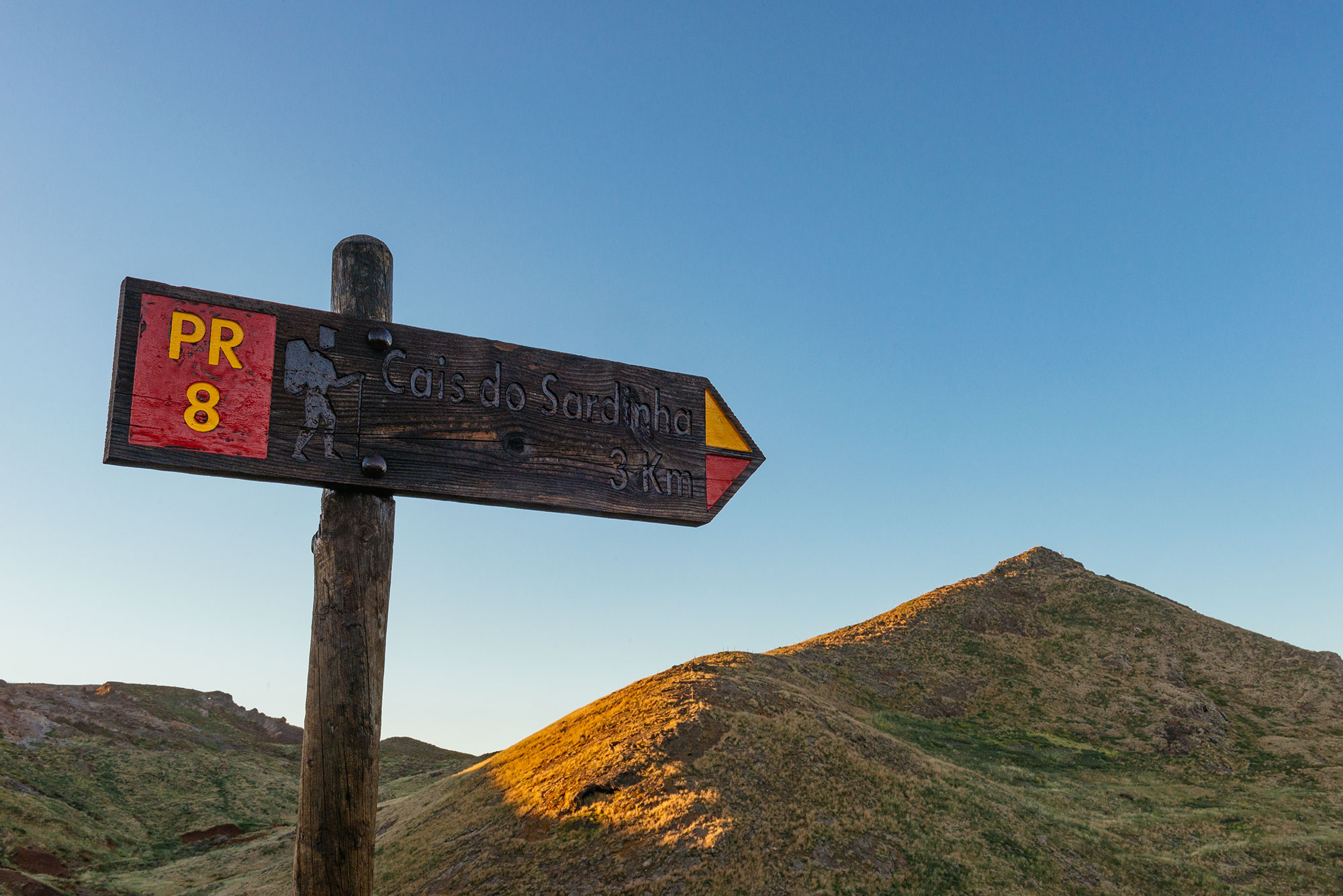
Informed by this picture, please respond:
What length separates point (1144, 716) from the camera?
38688mm

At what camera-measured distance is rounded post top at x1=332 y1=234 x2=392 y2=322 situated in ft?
14.1

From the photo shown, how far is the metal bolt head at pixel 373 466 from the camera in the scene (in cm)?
397

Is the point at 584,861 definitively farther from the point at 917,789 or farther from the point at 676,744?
the point at 917,789

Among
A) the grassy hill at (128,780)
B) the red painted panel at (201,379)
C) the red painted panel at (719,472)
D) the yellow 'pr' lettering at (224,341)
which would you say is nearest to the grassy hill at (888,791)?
the grassy hill at (128,780)

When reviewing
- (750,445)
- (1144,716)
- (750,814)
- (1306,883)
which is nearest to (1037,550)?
(1144,716)

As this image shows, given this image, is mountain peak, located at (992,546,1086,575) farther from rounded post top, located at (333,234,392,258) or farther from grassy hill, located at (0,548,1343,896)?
rounded post top, located at (333,234,392,258)

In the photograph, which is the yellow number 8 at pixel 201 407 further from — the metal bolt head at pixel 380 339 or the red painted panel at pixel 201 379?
the metal bolt head at pixel 380 339

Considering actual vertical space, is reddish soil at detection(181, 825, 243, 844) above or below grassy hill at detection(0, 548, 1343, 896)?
below

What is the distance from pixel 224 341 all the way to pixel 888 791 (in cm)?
1931

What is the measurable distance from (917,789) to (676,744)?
19.7ft

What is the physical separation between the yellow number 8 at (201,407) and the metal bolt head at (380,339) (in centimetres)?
73

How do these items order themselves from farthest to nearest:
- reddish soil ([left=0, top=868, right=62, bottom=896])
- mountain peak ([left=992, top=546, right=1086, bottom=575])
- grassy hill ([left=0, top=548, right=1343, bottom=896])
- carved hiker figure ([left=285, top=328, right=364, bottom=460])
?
mountain peak ([left=992, top=546, right=1086, bottom=575]) → reddish soil ([left=0, top=868, right=62, bottom=896]) → grassy hill ([left=0, top=548, right=1343, bottom=896]) → carved hiker figure ([left=285, top=328, right=364, bottom=460])

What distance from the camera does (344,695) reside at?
12.8 ft

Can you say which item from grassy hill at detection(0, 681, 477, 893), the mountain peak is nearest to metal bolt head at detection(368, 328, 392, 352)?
grassy hill at detection(0, 681, 477, 893)
